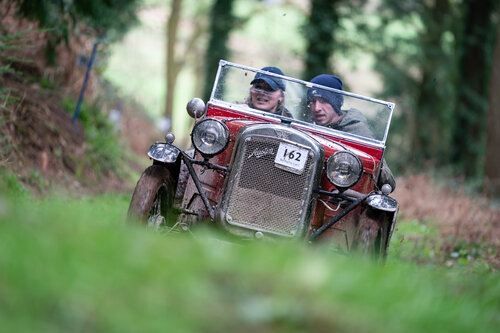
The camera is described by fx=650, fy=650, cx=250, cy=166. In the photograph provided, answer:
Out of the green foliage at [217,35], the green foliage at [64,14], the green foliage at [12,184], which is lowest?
the green foliage at [12,184]

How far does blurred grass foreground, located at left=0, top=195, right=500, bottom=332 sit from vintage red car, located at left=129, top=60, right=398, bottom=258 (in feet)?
6.64

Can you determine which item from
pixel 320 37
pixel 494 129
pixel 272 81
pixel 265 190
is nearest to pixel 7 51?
pixel 272 81

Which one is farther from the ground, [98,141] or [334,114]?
[334,114]

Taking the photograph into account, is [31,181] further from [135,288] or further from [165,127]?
[165,127]

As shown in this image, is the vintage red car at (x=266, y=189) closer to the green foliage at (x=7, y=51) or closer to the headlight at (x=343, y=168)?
the headlight at (x=343, y=168)

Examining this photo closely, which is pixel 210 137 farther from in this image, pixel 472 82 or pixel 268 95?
pixel 472 82

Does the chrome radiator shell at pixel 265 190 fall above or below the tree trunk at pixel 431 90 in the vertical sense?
below

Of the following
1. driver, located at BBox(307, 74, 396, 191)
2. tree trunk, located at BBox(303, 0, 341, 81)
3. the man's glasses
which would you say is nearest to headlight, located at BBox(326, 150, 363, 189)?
driver, located at BBox(307, 74, 396, 191)

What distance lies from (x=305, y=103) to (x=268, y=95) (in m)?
0.39

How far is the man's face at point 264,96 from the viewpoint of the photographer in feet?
21.8

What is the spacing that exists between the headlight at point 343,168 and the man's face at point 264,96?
131cm

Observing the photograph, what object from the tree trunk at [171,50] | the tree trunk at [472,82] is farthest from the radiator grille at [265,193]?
the tree trunk at [171,50]

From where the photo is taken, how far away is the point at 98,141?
38.7 feet

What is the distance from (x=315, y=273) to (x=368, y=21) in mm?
19799
